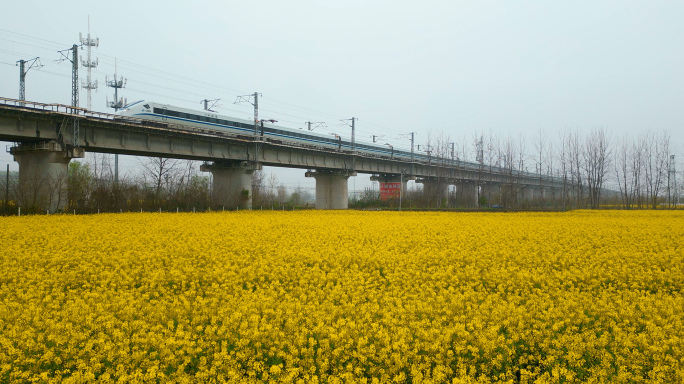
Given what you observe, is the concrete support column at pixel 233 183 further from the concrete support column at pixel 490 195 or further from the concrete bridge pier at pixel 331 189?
the concrete support column at pixel 490 195

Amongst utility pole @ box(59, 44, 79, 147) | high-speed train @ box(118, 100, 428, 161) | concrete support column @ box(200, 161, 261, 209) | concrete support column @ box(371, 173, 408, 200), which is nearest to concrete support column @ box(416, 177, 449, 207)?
concrete support column @ box(371, 173, 408, 200)

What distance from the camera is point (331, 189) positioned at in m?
60.9

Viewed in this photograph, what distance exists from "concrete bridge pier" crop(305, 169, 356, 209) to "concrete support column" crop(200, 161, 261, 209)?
13.9m

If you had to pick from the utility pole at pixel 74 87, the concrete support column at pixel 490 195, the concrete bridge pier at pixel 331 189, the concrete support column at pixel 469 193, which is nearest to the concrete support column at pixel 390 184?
the concrete support column at pixel 469 193

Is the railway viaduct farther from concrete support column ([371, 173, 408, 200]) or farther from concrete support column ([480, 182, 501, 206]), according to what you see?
concrete support column ([480, 182, 501, 206])

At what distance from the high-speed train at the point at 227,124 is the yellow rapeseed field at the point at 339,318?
29874 millimetres

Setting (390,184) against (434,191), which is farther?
(434,191)

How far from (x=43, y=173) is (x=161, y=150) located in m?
9.02

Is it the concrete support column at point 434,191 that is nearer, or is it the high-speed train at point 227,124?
the high-speed train at point 227,124

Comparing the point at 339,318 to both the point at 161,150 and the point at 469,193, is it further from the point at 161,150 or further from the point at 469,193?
the point at 469,193

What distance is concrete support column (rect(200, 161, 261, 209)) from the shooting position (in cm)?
4787

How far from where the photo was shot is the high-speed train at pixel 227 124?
4028 cm

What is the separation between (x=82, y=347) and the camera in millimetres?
5754

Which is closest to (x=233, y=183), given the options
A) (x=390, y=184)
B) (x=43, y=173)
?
(x=43, y=173)
